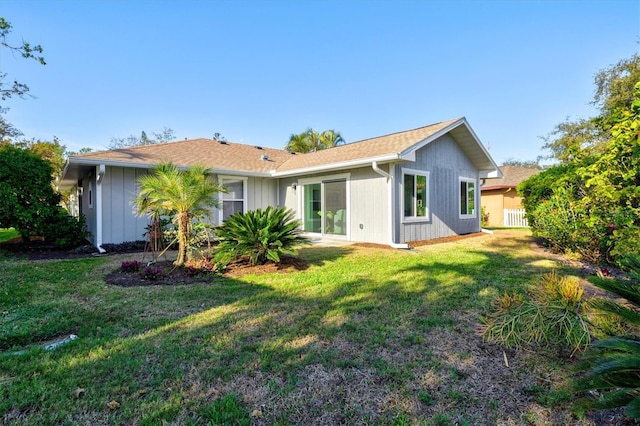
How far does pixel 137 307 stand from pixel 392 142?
355 inches

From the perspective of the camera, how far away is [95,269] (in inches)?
263

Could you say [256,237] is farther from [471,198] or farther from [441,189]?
[471,198]

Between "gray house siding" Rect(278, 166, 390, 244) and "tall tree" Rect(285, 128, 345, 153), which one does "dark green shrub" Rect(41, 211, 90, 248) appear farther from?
"tall tree" Rect(285, 128, 345, 153)

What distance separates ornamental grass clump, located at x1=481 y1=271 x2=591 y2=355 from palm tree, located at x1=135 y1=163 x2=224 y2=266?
553 cm

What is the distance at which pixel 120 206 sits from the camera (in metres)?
9.66

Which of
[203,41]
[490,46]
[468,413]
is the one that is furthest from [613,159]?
[203,41]

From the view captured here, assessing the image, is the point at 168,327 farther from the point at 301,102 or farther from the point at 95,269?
the point at 301,102

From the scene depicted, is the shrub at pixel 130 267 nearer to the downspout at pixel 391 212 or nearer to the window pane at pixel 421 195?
the downspout at pixel 391 212

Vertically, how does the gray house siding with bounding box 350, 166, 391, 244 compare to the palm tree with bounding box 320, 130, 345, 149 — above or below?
below

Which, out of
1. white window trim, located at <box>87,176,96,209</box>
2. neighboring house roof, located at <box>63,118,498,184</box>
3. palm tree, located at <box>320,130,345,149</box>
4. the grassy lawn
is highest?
palm tree, located at <box>320,130,345,149</box>

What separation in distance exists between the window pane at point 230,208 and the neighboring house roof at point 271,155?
1244mm

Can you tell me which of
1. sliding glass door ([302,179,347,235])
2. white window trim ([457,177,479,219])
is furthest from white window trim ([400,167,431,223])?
white window trim ([457,177,479,219])

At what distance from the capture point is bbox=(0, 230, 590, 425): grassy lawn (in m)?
2.16

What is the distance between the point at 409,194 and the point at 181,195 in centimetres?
709
